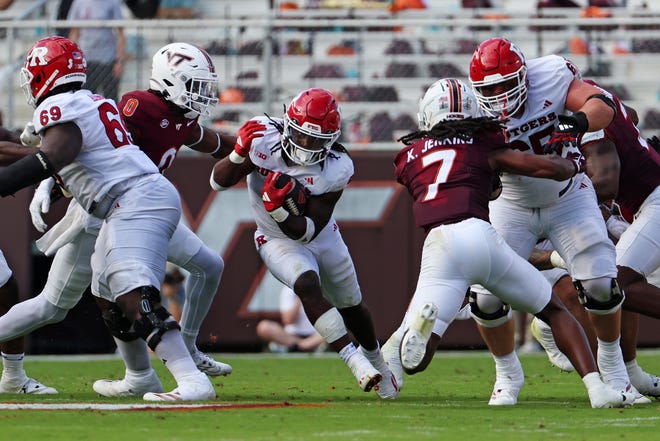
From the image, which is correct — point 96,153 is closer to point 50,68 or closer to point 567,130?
point 50,68

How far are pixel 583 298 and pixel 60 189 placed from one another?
303cm

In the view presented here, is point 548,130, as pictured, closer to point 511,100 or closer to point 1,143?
point 511,100

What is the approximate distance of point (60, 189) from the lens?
7469 millimetres

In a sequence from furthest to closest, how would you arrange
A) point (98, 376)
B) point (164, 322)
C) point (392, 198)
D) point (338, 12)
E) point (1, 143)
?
point (338, 12) → point (392, 198) → point (98, 376) → point (1, 143) → point (164, 322)

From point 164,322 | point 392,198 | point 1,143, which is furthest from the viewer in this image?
point 392,198

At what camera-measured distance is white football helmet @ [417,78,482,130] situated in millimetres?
6805

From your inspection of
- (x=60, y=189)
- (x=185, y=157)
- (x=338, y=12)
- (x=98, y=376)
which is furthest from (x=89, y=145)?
(x=338, y=12)

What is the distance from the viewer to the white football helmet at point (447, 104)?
680 cm

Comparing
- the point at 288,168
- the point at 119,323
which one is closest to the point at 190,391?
the point at 119,323

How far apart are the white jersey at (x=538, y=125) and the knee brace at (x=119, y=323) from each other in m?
2.26

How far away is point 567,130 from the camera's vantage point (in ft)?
22.0

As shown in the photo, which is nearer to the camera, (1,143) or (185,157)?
(1,143)

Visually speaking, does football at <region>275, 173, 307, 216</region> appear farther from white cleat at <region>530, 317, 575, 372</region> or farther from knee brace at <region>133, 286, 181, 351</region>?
white cleat at <region>530, 317, 575, 372</region>

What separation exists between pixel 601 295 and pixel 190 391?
223 centimetres
